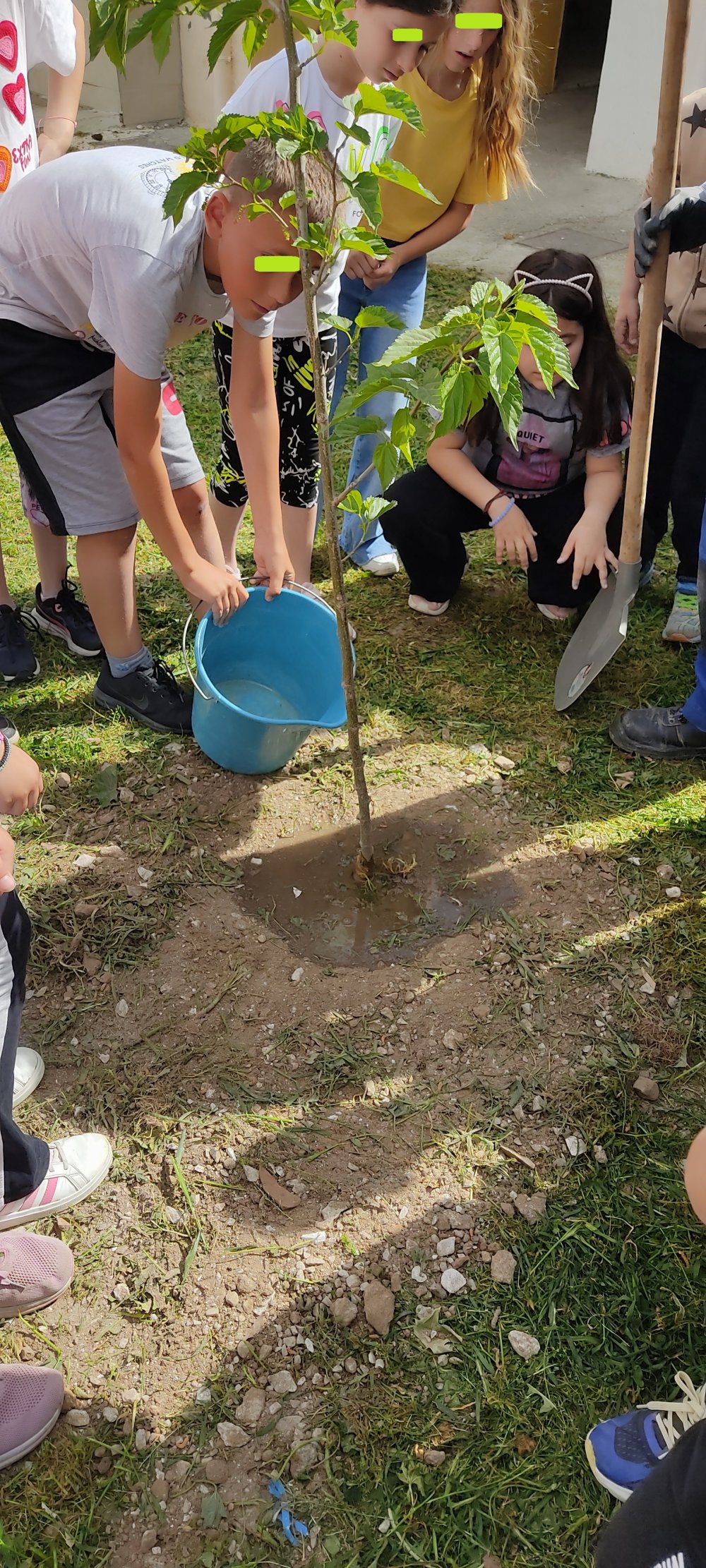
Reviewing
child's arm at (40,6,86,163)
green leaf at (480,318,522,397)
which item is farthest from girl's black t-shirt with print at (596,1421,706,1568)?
child's arm at (40,6,86,163)

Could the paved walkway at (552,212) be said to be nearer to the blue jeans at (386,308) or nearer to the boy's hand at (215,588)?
the blue jeans at (386,308)

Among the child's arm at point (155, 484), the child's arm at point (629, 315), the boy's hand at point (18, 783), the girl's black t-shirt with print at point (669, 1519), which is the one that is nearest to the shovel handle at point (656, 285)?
the child's arm at point (629, 315)

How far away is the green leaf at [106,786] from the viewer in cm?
244

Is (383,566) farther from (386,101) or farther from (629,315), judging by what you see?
(386,101)

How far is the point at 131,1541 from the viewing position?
144 cm

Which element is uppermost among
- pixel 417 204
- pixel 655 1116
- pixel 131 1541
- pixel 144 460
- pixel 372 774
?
pixel 417 204

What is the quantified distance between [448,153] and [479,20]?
0.42 metres

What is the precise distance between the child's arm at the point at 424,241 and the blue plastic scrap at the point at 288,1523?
2.41m

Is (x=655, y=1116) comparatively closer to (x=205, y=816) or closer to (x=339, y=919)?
(x=339, y=919)

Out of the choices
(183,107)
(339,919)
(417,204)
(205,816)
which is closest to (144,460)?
(205,816)

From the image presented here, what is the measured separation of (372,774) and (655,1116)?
99 centimetres

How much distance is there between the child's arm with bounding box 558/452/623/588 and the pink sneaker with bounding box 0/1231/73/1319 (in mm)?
1881

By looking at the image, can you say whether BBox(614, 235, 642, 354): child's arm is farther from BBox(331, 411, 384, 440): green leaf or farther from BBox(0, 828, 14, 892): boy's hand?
BBox(0, 828, 14, 892): boy's hand

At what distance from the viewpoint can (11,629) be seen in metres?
2.75
